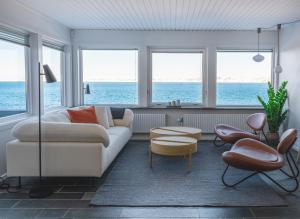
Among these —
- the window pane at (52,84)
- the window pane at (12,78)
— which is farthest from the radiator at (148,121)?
the window pane at (12,78)

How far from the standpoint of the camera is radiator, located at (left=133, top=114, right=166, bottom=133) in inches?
267

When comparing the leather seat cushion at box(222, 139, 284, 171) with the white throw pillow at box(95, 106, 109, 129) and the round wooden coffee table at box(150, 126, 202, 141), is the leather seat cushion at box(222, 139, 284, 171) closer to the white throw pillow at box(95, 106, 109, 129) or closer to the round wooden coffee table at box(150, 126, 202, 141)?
the round wooden coffee table at box(150, 126, 202, 141)

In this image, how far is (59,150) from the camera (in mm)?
3760

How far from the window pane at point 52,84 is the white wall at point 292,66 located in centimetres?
451

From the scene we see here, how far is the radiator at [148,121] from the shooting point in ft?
22.2

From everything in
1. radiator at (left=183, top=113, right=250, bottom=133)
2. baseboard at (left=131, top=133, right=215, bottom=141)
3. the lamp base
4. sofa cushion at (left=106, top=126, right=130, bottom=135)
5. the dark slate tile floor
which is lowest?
the dark slate tile floor

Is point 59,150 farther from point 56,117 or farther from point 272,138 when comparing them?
point 272,138

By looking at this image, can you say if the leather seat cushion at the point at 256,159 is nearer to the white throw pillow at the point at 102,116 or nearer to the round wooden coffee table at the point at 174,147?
the round wooden coffee table at the point at 174,147

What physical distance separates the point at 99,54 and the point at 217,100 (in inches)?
109

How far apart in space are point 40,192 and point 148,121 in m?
3.44

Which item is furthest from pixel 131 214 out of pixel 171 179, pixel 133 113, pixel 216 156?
pixel 133 113

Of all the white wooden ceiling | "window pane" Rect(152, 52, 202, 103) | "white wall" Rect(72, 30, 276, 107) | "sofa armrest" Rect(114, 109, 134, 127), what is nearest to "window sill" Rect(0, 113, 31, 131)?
the white wooden ceiling

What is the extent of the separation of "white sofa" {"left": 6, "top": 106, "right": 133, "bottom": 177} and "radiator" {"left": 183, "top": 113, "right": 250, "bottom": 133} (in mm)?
3285

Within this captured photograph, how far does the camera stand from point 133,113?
6773mm
